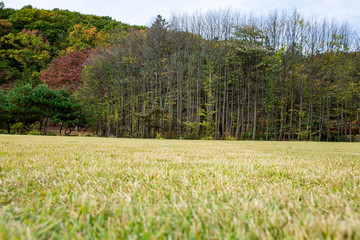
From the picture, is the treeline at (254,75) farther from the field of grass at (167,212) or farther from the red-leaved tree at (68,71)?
the field of grass at (167,212)

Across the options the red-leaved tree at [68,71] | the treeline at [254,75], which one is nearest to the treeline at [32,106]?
the red-leaved tree at [68,71]

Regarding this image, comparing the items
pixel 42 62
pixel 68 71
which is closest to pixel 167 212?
pixel 68 71

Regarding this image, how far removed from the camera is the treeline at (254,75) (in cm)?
1508

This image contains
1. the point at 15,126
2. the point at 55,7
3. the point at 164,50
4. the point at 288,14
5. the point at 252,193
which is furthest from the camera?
the point at 55,7

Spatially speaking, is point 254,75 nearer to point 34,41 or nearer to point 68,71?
point 68,71

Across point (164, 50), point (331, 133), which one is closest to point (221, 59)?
point (164, 50)

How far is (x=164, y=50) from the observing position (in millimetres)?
16312

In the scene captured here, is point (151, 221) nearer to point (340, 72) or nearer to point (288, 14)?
point (288, 14)

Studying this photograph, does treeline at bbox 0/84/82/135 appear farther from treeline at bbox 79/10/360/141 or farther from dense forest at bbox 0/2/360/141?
treeline at bbox 79/10/360/141

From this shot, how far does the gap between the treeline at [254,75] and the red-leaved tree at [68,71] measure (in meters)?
10.6

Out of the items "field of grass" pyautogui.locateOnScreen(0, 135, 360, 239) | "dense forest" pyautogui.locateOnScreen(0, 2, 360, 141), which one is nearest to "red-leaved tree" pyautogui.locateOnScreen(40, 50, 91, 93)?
"dense forest" pyautogui.locateOnScreen(0, 2, 360, 141)

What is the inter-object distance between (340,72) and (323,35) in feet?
11.1

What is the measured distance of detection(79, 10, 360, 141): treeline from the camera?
49.5 feet

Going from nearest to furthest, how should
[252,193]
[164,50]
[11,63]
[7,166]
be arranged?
[252,193] < [7,166] < [164,50] < [11,63]
